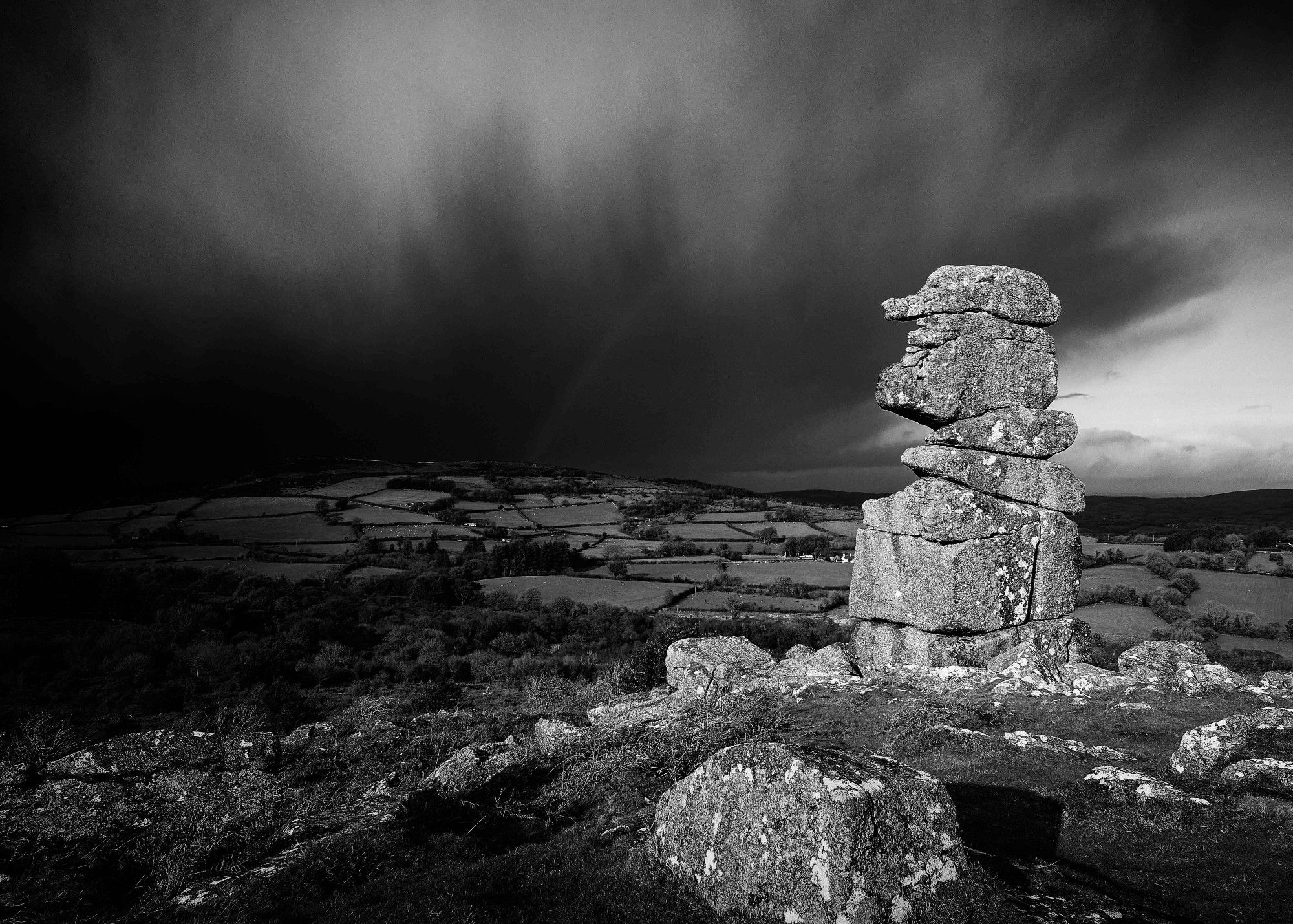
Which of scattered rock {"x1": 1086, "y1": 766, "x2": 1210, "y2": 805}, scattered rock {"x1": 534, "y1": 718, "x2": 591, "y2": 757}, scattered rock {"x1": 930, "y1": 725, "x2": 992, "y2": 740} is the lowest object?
scattered rock {"x1": 534, "y1": 718, "x2": 591, "y2": 757}

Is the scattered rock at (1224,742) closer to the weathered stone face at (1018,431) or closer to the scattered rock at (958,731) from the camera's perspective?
the scattered rock at (958,731)

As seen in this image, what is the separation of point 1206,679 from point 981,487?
6.51 metres

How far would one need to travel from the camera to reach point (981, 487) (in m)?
18.5

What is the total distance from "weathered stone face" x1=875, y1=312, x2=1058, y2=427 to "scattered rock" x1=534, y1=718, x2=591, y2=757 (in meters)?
13.1

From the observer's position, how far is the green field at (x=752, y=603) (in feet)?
125

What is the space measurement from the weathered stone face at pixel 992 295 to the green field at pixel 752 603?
22.9 meters

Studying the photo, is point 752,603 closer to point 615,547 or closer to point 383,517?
point 615,547

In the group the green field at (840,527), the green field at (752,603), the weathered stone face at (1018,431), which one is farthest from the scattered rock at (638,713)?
the green field at (840,527)

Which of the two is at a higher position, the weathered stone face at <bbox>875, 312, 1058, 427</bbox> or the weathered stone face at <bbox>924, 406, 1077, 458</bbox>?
the weathered stone face at <bbox>875, 312, 1058, 427</bbox>

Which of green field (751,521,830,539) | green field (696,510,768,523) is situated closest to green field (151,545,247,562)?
green field (696,510,768,523)

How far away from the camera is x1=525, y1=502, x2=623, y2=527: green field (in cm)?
7650

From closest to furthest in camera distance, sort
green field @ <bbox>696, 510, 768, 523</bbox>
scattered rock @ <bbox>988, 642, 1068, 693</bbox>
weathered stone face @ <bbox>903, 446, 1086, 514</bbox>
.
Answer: scattered rock @ <bbox>988, 642, 1068, 693</bbox> < weathered stone face @ <bbox>903, 446, 1086, 514</bbox> < green field @ <bbox>696, 510, 768, 523</bbox>

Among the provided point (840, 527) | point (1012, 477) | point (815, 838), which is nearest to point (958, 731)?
point (815, 838)

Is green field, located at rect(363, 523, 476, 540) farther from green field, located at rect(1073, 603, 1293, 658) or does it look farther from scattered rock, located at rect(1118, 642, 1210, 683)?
scattered rock, located at rect(1118, 642, 1210, 683)
